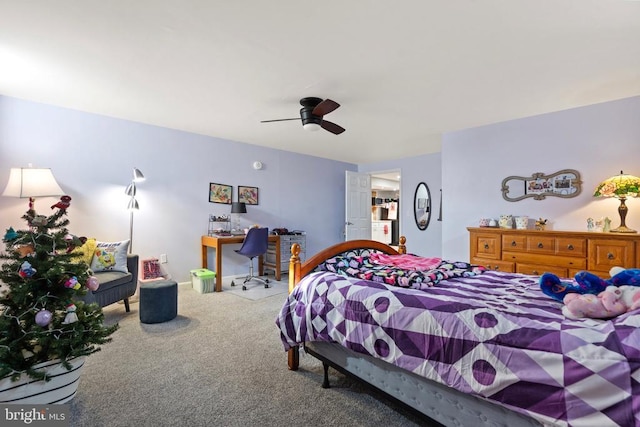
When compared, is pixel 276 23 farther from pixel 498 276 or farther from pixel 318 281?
pixel 498 276

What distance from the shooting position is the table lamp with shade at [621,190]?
9.05 ft

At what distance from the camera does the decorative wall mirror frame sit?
10.7ft

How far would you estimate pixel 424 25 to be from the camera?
1889 mm

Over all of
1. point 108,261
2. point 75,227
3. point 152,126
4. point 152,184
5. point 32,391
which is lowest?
point 32,391

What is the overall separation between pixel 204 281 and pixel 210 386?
2.28 m

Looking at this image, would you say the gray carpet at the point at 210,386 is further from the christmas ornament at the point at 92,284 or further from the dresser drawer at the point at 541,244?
the dresser drawer at the point at 541,244

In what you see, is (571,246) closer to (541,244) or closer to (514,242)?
(541,244)

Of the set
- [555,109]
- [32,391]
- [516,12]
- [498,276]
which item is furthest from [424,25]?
[32,391]

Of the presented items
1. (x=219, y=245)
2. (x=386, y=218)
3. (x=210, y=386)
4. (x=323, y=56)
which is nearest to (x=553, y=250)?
(x=323, y=56)

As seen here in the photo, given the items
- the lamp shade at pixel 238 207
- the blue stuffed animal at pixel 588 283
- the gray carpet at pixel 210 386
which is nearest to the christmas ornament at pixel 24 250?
the gray carpet at pixel 210 386

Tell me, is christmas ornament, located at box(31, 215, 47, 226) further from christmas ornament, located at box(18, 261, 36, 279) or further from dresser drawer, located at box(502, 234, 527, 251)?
dresser drawer, located at box(502, 234, 527, 251)

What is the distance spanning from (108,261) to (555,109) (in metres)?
5.20

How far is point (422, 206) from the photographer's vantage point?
568 centimetres

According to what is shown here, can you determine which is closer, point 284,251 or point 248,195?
point 248,195
